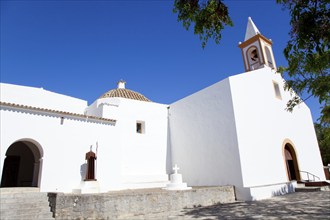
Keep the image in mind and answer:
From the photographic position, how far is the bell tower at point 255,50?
46.5 ft

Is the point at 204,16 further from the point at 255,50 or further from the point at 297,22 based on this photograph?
the point at 255,50

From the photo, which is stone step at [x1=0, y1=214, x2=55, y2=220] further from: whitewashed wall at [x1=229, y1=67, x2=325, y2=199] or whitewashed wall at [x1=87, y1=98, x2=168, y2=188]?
whitewashed wall at [x1=229, y1=67, x2=325, y2=199]

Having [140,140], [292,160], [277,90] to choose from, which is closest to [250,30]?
[277,90]

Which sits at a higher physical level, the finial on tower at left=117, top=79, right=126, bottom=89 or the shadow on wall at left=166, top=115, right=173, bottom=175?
the finial on tower at left=117, top=79, right=126, bottom=89

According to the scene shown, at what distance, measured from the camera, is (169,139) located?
48.0 feet

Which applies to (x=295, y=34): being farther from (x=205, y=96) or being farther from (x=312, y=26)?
(x=205, y=96)

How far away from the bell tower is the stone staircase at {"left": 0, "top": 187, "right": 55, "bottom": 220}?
1294 centimetres

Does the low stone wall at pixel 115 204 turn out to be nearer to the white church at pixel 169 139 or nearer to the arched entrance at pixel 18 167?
the white church at pixel 169 139

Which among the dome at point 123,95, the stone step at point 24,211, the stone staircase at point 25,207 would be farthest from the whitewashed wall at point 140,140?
the stone step at point 24,211

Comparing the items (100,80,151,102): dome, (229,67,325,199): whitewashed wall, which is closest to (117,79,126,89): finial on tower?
(100,80,151,102): dome

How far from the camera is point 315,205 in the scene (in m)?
7.71

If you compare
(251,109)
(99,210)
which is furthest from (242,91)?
(99,210)

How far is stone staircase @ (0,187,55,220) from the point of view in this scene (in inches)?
257

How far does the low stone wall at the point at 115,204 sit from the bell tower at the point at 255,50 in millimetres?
9531
